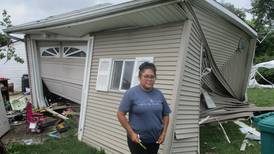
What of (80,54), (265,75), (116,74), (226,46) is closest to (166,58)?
(116,74)

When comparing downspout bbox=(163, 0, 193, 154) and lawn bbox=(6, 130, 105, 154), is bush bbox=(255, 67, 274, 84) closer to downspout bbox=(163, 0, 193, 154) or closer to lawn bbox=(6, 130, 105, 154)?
lawn bbox=(6, 130, 105, 154)

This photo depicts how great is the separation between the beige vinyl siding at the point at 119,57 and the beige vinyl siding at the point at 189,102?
0.95 feet

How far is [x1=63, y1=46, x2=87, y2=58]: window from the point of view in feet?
33.1

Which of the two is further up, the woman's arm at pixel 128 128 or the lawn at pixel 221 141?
the woman's arm at pixel 128 128

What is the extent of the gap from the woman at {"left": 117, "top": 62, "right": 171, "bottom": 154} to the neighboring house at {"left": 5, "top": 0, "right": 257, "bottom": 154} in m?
1.79

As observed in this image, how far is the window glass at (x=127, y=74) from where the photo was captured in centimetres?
695

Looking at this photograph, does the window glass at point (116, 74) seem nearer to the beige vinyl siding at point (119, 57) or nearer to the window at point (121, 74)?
the window at point (121, 74)

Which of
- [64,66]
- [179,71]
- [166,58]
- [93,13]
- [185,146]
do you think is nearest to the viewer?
[179,71]

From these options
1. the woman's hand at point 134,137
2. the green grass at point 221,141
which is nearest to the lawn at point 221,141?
the green grass at point 221,141

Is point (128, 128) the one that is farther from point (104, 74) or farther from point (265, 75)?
point (265, 75)

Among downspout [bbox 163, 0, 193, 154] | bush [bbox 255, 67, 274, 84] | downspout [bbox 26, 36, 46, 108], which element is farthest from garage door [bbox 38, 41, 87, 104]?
bush [bbox 255, 67, 274, 84]

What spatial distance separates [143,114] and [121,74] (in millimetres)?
3466

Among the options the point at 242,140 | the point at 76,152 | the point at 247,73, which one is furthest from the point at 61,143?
the point at 247,73

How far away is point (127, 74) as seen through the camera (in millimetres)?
7055
